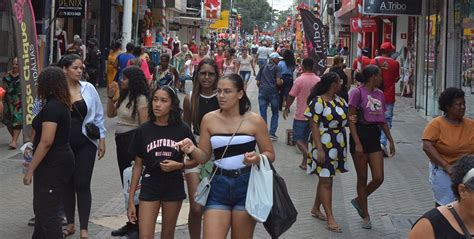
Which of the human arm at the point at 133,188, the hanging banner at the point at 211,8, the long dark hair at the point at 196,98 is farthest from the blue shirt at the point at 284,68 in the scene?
the hanging banner at the point at 211,8

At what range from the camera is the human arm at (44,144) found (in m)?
6.13

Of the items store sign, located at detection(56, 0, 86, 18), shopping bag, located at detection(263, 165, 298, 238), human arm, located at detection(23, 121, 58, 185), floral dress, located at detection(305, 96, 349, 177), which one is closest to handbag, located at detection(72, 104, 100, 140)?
human arm, located at detection(23, 121, 58, 185)

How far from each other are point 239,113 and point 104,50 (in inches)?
859

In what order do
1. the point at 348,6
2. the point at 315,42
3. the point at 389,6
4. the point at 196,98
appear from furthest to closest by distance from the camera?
the point at 348,6 < the point at 389,6 < the point at 315,42 < the point at 196,98

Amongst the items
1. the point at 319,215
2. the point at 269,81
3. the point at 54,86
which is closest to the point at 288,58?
the point at 269,81

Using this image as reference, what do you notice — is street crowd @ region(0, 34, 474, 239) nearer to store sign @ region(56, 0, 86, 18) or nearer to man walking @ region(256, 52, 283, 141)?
man walking @ region(256, 52, 283, 141)

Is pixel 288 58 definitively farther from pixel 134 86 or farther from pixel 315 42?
pixel 134 86

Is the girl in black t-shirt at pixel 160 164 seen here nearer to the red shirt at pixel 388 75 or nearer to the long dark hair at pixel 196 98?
the long dark hair at pixel 196 98

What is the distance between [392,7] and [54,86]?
13791mm

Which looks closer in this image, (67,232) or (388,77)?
(67,232)

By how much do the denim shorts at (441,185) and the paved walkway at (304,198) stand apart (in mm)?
1822

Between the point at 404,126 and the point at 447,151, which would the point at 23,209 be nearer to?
the point at 447,151

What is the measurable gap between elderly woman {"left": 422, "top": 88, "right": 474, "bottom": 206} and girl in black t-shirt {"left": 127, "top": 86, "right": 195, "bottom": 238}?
1.91m

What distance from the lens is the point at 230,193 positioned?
5391 mm
